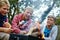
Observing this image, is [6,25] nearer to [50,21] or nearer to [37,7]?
[37,7]

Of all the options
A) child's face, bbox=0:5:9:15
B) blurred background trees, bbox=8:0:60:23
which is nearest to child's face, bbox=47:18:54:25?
blurred background trees, bbox=8:0:60:23

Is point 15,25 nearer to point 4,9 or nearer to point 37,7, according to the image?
point 4,9

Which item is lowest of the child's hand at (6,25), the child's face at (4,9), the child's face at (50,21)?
the child's hand at (6,25)

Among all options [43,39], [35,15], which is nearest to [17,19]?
[35,15]

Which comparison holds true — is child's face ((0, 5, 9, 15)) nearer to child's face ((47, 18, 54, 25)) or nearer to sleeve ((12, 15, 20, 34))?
sleeve ((12, 15, 20, 34))

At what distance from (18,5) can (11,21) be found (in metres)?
0.21

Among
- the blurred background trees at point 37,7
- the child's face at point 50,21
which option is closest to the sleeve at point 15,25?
the blurred background trees at point 37,7

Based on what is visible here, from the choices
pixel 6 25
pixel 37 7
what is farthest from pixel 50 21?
pixel 6 25

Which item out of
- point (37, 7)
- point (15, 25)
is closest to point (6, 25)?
point (15, 25)

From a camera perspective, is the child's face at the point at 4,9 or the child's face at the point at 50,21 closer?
the child's face at the point at 4,9

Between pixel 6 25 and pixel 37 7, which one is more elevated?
pixel 37 7

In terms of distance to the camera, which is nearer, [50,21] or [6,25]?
[6,25]

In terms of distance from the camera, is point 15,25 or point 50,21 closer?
point 15,25

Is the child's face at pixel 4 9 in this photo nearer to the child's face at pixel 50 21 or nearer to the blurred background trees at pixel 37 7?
the blurred background trees at pixel 37 7
